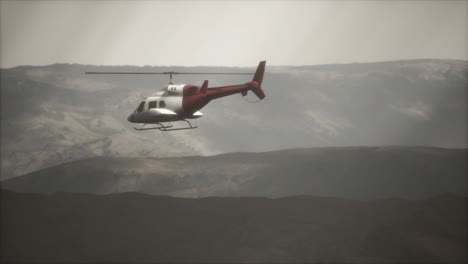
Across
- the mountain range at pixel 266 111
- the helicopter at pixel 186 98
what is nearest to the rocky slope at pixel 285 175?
the helicopter at pixel 186 98

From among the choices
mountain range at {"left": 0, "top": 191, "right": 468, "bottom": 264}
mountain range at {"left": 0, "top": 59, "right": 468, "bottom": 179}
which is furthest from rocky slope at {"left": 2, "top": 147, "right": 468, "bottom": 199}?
mountain range at {"left": 0, "top": 59, "right": 468, "bottom": 179}

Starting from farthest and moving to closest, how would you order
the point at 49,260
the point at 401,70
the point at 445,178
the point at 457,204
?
the point at 401,70 < the point at 445,178 < the point at 457,204 < the point at 49,260

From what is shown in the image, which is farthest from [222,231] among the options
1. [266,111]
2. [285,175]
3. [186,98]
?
[266,111]

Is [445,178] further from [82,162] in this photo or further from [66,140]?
[66,140]

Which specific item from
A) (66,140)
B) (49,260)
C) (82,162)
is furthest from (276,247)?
(66,140)

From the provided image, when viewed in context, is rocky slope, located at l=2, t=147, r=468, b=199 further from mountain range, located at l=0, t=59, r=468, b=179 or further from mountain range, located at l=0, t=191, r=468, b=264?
mountain range, located at l=0, t=59, r=468, b=179

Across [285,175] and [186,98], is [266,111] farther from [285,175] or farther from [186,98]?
[186,98]

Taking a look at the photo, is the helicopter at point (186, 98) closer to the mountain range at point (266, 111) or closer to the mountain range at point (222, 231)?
the mountain range at point (222, 231)

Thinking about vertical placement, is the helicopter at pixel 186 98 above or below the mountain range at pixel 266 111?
below
